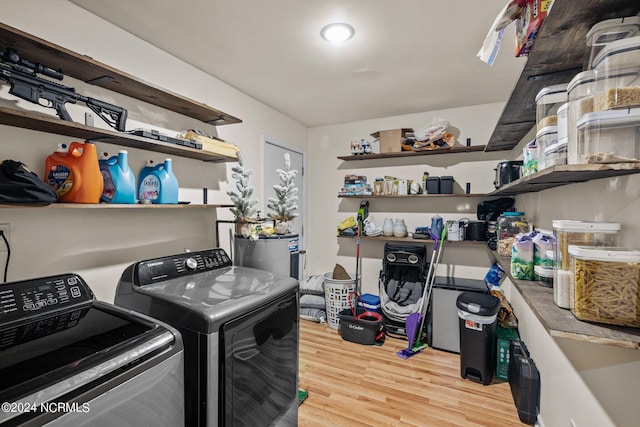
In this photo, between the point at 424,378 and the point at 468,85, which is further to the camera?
the point at 468,85

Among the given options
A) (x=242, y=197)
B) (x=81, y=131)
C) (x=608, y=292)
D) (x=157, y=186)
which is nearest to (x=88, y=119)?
(x=81, y=131)

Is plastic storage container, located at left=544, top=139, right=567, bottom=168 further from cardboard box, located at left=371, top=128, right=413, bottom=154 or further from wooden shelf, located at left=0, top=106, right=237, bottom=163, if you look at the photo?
cardboard box, located at left=371, top=128, right=413, bottom=154

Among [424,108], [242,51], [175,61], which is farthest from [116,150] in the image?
[424,108]

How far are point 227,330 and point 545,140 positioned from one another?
1386mm

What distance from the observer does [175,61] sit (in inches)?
87.2

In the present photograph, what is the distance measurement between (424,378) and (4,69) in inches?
120

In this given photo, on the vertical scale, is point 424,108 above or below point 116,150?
above

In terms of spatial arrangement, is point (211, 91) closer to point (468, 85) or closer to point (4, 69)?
point (4, 69)

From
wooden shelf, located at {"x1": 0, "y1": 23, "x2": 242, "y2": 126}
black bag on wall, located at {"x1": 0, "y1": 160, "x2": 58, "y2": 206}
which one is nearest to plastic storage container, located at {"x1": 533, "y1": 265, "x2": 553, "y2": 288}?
black bag on wall, located at {"x1": 0, "y1": 160, "x2": 58, "y2": 206}

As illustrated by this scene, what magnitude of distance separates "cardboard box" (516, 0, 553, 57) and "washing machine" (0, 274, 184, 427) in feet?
5.17

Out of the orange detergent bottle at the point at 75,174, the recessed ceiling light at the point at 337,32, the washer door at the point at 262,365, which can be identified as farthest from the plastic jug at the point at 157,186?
the recessed ceiling light at the point at 337,32

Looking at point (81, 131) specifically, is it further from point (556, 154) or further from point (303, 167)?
point (303, 167)

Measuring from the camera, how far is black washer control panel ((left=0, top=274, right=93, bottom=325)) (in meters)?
1.14

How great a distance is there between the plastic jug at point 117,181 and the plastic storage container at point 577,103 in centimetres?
194
